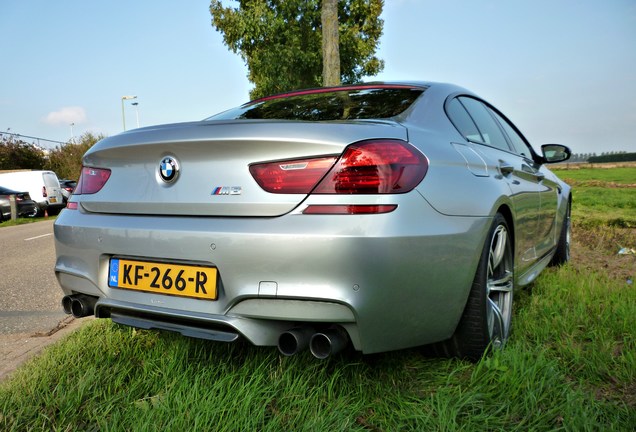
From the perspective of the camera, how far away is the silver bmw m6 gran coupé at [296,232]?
187 cm

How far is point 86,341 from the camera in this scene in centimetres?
281

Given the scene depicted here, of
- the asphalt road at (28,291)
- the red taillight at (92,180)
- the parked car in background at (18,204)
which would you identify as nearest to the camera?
the red taillight at (92,180)

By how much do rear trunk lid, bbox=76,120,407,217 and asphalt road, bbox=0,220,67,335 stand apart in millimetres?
1789

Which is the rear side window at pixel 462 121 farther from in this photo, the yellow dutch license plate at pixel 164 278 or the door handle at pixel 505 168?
the yellow dutch license plate at pixel 164 278

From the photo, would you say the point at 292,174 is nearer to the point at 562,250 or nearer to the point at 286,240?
the point at 286,240

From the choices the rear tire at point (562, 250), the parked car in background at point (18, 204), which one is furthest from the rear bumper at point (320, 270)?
the parked car in background at point (18, 204)

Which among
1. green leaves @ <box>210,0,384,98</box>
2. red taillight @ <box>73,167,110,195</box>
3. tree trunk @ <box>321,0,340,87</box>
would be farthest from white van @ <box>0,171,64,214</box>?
red taillight @ <box>73,167,110,195</box>

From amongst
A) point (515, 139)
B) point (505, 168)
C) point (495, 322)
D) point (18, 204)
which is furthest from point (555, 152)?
point (18, 204)

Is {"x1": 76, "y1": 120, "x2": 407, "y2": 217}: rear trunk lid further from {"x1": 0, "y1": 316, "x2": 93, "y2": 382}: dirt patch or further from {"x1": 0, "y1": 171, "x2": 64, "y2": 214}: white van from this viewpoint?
{"x1": 0, "y1": 171, "x2": 64, "y2": 214}: white van

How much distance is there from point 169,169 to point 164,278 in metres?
0.45

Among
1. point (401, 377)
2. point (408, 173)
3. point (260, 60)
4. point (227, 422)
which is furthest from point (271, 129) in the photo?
point (260, 60)

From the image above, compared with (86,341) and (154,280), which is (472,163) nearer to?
(154,280)

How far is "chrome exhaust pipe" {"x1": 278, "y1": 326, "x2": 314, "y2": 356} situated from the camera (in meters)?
1.89

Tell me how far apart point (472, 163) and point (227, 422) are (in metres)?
1.54
